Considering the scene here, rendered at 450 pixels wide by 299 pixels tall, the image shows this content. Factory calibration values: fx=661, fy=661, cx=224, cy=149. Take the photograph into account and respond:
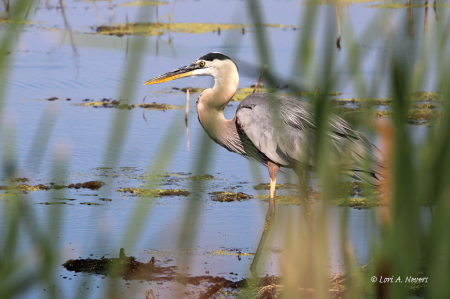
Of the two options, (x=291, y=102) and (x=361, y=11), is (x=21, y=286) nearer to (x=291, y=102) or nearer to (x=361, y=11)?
(x=291, y=102)

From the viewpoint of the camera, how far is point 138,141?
6.68m

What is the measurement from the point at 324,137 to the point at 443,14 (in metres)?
0.31

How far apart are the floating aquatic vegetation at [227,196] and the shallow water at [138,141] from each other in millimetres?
66

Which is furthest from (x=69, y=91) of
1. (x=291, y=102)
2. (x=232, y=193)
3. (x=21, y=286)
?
(x=21, y=286)

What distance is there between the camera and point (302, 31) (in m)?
1.06

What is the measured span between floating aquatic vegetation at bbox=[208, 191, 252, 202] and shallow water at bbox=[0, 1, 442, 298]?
0.07 m

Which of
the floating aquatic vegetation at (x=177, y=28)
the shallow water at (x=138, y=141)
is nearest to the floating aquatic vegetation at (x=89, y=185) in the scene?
the shallow water at (x=138, y=141)

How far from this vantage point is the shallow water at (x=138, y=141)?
49.4 inches

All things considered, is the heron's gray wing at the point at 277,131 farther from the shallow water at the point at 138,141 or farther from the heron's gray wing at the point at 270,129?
the shallow water at the point at 138,141

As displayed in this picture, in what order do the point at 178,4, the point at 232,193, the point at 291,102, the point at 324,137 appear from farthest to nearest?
the point at 178,4 → the point at 232,193 → the point at 291,102 → the point at 324,137

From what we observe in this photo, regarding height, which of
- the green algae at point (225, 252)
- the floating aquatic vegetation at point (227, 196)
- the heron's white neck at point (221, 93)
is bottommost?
the green algae at point (225, 252)

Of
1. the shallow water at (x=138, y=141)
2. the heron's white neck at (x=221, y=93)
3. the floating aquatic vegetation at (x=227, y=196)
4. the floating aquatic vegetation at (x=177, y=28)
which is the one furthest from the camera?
the floating aquatic vegetation at (x=177, y=28)

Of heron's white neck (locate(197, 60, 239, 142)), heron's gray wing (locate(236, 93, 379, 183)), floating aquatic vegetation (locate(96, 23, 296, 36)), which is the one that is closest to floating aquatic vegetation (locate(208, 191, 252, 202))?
heron's white neck (locate(197, 60, 239, 142))

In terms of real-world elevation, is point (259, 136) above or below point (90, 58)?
below
